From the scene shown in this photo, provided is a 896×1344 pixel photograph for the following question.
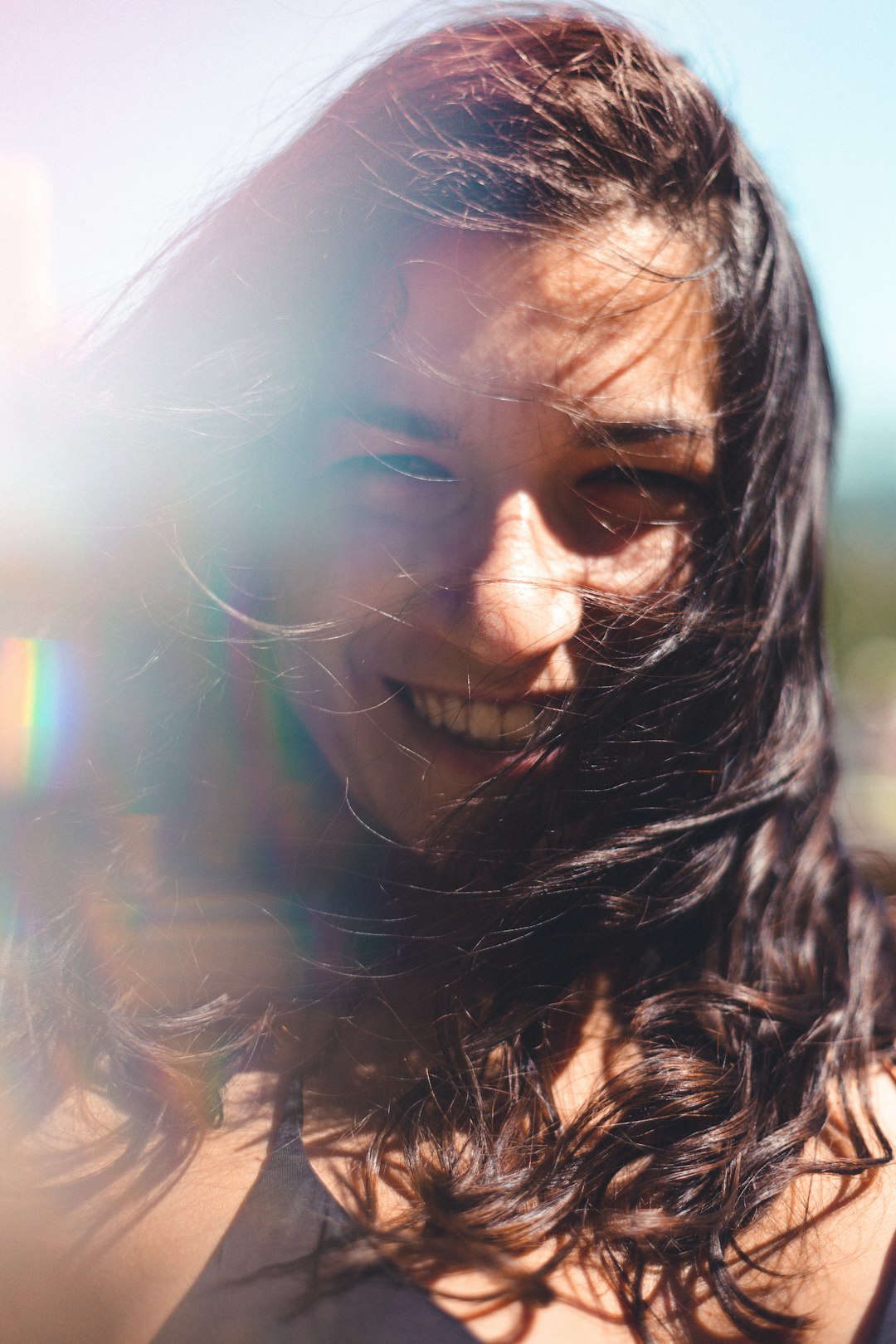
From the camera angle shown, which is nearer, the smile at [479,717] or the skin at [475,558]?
the skin at [475,558]

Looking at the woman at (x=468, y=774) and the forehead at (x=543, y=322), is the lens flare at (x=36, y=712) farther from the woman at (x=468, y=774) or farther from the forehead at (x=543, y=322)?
the forehead at (x=543, y=322)

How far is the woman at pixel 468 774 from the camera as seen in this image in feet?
4.10

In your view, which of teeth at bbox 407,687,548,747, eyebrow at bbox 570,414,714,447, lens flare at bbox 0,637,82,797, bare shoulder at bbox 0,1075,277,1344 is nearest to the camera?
bare shoulder at bbox 0,1075,277,1344

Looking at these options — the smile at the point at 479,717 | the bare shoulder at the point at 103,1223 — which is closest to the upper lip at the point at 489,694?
the smile at the point at 479,717

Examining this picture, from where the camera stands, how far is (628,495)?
4.38 feet

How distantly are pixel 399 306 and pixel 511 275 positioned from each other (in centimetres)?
16

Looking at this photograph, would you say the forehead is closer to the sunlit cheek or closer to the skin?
the skin

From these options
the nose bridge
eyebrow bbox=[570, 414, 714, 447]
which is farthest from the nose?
eyebrow bbox=[570, 414, 714, 447]

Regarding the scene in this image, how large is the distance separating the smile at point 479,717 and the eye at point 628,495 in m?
0.31

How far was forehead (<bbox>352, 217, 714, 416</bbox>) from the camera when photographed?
1266 mm

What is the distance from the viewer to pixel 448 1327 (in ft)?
3.71

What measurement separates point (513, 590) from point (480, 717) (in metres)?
0.22

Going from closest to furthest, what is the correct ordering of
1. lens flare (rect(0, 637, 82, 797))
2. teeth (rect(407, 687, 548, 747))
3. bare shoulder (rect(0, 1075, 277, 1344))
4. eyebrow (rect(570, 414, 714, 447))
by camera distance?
bare shoulder (rect(0, 1075, 277, 1344))
eyebrow (rect(570, 414, 714, 447))
teeth (rect(407, 687, 548, 747))
lens flare (rect(0, 637, 82, 797))

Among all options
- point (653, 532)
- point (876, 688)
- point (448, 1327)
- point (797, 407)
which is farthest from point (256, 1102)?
point (876, 688)
